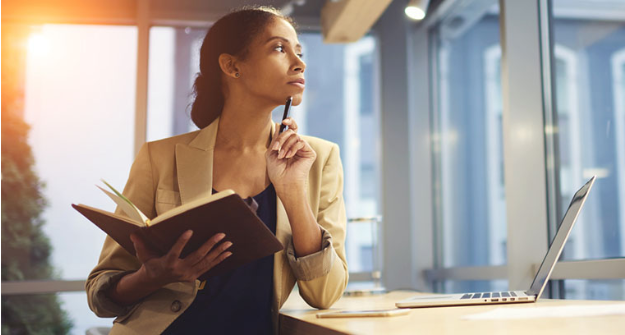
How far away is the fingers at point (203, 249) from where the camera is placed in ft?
4.22

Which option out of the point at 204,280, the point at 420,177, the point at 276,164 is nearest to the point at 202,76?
the point at 276,164

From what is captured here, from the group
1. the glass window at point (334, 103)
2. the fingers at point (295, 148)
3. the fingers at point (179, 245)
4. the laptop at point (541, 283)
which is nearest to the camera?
the fingers at point (179, 245)

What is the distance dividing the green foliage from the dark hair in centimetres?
218

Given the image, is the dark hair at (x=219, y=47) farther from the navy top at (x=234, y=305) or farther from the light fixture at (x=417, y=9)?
the light fixture at (x=417, y=9)

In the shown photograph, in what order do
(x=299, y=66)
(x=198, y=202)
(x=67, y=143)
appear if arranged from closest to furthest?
(x=198, y=202) → (x=299, y=66) → (x=67, y=143)

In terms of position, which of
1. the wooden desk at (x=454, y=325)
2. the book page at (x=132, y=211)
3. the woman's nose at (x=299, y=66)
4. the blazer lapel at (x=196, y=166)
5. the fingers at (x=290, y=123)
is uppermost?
the woman's nose at (x=299, y=66)

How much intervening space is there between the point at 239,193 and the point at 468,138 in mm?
2163

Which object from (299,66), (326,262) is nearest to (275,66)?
(299,66)

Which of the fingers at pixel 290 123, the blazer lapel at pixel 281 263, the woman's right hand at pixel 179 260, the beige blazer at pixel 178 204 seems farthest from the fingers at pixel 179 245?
the fingers at pixel 290 123

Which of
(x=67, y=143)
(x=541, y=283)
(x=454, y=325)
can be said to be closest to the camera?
(x=454, y=325)

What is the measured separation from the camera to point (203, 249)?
1303 mm

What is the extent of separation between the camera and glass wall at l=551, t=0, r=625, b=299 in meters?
2.32

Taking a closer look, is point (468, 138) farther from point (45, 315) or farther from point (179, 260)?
point (45, 315)

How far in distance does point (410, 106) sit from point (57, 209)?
2251mm
